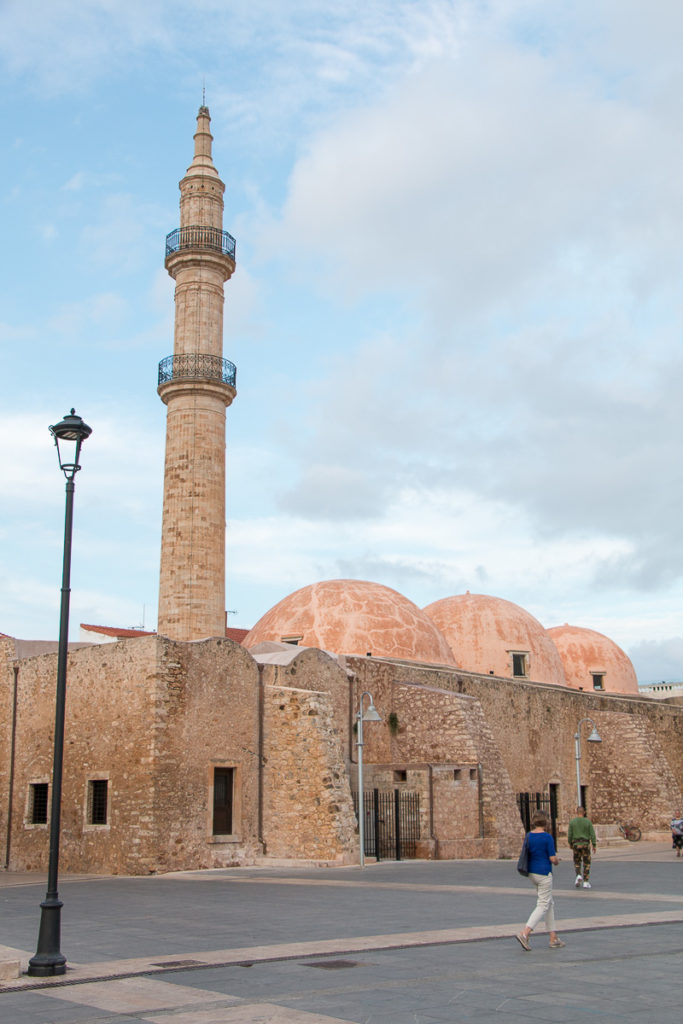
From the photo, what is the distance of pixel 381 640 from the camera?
28.0m

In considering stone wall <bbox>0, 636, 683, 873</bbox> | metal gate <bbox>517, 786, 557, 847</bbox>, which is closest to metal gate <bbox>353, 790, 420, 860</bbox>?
stone wall <bbox>0, 636, 683, 873</bbox>

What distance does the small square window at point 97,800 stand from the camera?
18016 millimetres

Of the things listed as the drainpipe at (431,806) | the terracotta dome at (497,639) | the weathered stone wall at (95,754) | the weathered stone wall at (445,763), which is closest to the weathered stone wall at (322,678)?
the weathered stone wall at (445,763)

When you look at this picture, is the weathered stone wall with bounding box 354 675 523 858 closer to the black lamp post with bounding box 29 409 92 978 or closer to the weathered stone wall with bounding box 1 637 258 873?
the weathered stone wall with bounding box 1 637 258 873

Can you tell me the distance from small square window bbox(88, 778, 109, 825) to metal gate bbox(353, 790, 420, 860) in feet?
17.5

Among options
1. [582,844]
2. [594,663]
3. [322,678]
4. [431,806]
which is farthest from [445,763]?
[594,663]

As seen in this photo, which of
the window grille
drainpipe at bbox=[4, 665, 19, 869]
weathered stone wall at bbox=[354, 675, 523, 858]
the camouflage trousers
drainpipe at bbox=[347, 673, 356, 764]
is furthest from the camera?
drainpipe at bbox=[347, 673, 356, 764]

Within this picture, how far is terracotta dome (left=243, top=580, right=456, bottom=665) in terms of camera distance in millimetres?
27859

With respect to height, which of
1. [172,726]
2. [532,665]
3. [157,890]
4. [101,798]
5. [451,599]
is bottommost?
[157,890]

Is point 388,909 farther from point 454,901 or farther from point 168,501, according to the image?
point 168,501

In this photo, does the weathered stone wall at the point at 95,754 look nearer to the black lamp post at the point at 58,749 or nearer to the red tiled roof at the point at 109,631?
the black lamp post at the point at 58,749

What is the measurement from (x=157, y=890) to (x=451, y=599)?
2244cm

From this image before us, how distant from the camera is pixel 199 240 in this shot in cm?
2788

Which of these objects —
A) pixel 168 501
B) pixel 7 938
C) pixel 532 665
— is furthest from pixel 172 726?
pixel 532 665
